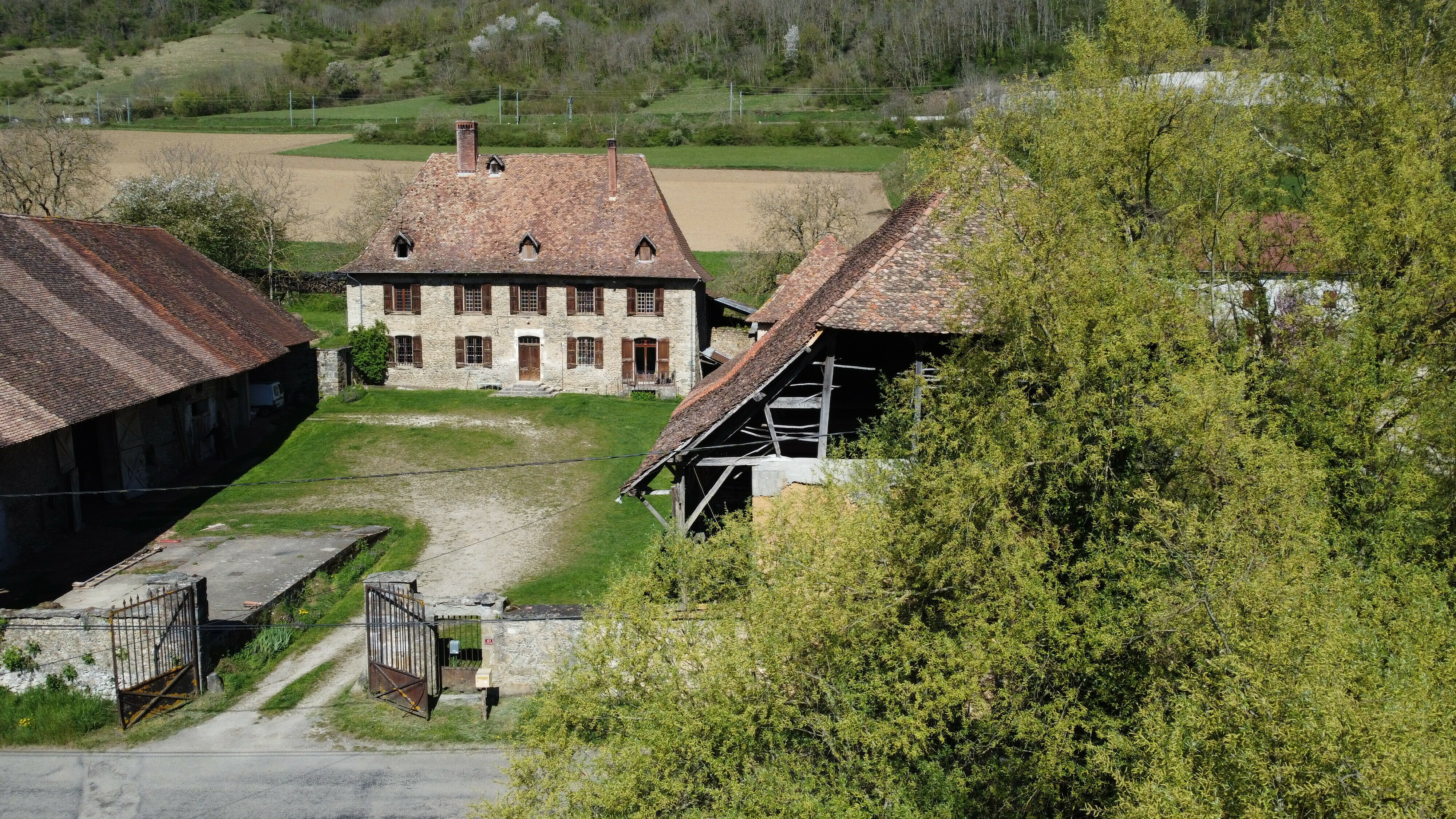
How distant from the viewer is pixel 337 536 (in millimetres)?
23469

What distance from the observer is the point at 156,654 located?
16.3m

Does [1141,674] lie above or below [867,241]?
below

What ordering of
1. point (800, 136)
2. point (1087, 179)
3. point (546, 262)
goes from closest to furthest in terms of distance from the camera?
point (1087, 179), point (546, 262), point (800, 136)

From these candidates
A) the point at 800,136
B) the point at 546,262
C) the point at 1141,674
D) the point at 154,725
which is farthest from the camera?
the point at 800,136

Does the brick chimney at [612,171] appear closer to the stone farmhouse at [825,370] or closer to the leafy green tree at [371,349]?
the leafy green tree at [371,349]

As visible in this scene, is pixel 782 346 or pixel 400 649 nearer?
pixel 400 649

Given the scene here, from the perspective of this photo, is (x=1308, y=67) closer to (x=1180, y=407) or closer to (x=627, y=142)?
(x=1180, y=407)

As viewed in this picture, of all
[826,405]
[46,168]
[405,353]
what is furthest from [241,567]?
[46,168]

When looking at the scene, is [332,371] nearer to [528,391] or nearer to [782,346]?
[528,391]

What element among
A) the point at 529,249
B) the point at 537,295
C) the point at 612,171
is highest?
the point at 612,171

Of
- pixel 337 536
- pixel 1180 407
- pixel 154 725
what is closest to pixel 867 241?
pixel 1180 407

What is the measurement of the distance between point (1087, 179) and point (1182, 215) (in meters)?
3.17

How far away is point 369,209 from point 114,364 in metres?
27.9

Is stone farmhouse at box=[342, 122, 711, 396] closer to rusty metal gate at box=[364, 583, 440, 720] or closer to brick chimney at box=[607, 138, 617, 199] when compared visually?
brick chimney at box=[607, 138, 617, 199]
